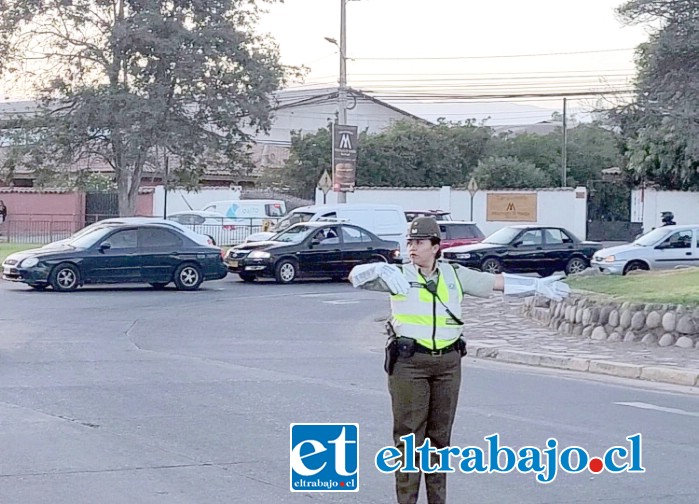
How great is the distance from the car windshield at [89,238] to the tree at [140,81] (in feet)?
22.1

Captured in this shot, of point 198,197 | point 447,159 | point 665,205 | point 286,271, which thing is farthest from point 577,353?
point 447,159

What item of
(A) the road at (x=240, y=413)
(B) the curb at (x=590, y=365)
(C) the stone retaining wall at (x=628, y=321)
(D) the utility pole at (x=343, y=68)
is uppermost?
(D) the utility pole at (x=343, y=68)

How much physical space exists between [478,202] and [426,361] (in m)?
→ 42.6

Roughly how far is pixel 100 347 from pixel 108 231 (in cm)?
974

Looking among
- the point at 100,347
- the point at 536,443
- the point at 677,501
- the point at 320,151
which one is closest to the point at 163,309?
the point at 100,347

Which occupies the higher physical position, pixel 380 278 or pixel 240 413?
pixel 380 278

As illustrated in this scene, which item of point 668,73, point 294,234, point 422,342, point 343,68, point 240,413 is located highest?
point 343,68

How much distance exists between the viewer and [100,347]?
611 inches

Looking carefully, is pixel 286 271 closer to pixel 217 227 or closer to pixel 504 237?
pixel 504 237

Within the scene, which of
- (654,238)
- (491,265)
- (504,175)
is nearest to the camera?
(654,238)

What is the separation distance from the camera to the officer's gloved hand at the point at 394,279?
648 centimetres

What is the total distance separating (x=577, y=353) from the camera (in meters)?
15.5

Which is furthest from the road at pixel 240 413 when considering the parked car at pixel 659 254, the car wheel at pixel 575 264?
the car wheel at pixel 575 264

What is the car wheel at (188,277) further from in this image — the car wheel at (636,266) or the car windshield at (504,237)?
the car wheel at (636,266)
